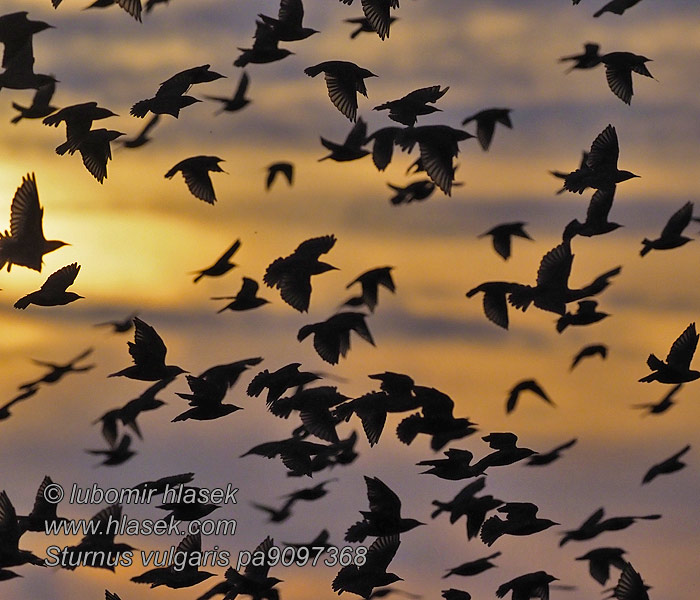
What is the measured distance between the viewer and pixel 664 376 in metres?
17.1

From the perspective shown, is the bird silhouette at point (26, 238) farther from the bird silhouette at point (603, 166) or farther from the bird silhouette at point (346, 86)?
the bird silhouette at point (603, 166)

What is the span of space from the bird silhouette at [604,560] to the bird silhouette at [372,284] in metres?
5.94

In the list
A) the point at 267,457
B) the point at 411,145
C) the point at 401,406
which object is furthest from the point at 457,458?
the point at 411,145

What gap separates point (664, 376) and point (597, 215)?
3.32 metres

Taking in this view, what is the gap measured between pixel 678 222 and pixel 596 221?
280 cm

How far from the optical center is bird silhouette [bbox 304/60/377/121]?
56.2ft

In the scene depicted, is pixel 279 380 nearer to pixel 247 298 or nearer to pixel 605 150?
pixel 247 298

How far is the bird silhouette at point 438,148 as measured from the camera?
57.6 feet

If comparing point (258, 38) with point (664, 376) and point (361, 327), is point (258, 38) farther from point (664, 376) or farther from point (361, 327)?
point (664, 376)

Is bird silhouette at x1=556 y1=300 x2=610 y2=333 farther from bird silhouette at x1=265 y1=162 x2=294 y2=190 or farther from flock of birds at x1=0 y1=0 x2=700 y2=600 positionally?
bird silhouette at x1=265 y1=162 x2=294 y2=190

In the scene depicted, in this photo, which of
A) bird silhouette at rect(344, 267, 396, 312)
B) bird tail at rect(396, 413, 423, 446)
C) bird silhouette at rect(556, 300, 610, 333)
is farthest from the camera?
bird silhouette at rect(344, 267, 396, 312)

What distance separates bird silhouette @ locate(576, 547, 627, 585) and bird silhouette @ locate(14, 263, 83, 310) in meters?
10.5

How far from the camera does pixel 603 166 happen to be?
17625 mm

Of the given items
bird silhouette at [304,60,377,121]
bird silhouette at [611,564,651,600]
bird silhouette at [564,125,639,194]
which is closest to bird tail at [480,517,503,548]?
bird silhouette at [611,564,651,600]
